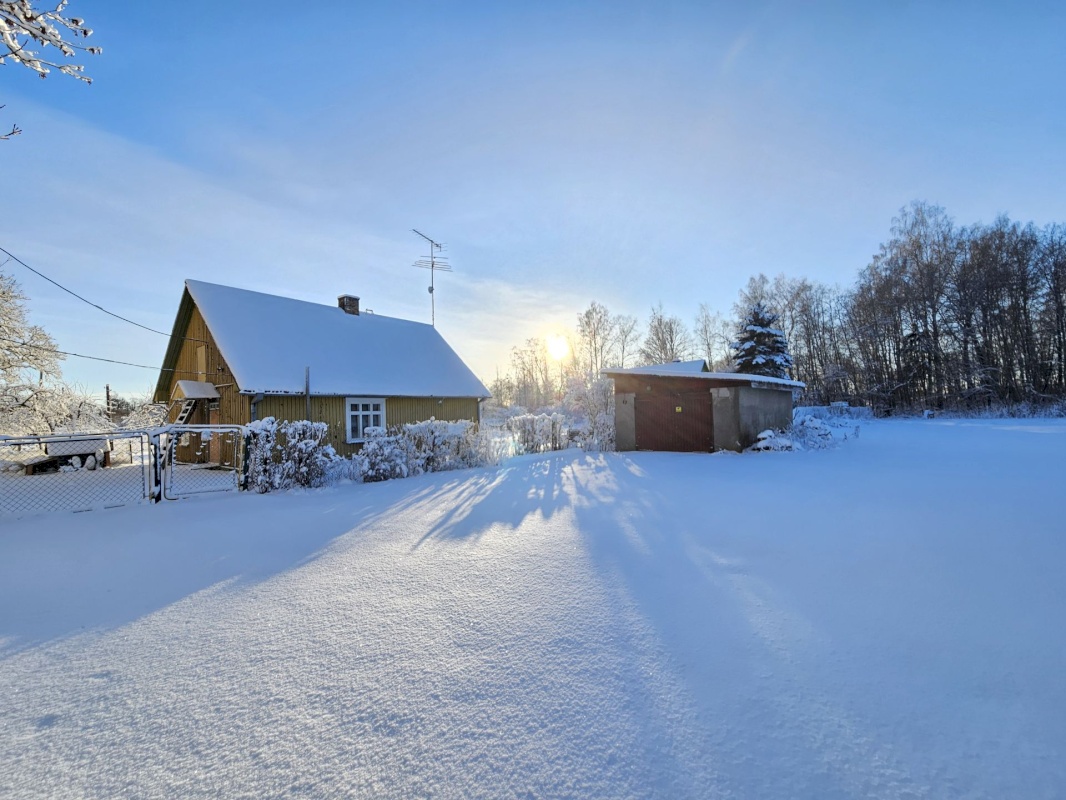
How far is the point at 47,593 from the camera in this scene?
373 centimetres

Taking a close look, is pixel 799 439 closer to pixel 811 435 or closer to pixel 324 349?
pixel 811 435

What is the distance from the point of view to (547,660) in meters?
2.56

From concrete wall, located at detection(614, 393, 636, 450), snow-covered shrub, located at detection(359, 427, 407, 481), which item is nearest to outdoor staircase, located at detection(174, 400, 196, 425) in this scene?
snow-covered shrub, located at detection(359, 427, 407, 481)

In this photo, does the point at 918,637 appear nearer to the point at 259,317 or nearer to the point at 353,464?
the point at 353,464

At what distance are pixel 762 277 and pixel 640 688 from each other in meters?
38.3

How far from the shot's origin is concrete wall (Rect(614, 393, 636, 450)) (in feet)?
51.2

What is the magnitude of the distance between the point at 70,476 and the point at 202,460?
9.90 ft

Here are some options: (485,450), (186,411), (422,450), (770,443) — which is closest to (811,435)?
(770,443)

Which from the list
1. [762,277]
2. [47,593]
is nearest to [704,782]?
[47,593]

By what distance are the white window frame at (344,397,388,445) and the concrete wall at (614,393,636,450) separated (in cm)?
809

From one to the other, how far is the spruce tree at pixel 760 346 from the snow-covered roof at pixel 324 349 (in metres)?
18.0

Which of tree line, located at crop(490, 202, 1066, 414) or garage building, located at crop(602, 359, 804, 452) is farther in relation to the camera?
tree line, located at crop(490, 202, 1066, 414)

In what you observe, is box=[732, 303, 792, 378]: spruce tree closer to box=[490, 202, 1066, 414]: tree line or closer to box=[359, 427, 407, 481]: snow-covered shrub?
box=[490, 202, 1066, 414]: tree line

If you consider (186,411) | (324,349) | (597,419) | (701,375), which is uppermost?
(324,349)
